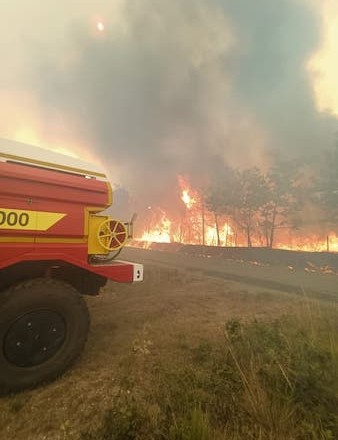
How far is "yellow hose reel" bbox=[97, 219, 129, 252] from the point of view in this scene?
4.06 meters

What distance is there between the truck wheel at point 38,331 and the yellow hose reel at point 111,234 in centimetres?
80

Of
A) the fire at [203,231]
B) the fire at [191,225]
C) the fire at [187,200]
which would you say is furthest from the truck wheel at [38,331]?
the fire at [187,200]

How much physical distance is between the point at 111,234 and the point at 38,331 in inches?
58.5

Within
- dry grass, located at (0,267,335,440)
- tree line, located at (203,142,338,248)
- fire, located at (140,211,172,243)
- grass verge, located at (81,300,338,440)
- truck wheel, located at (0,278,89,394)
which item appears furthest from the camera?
fire, located at (140,211,172,243)

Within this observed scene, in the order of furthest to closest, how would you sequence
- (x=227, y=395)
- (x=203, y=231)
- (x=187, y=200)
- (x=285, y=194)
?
(x=187, y=200) → (x=203, y=231) → (x=285, y=194) → (x=227, y=395)

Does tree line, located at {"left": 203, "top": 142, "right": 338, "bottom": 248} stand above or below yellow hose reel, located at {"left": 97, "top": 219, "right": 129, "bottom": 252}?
above

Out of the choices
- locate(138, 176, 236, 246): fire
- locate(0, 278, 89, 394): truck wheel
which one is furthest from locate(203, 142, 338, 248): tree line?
locate(0, 278, 89, 394): truck wheel

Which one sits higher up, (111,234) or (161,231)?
(161,231)

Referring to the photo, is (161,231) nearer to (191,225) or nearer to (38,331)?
(191,225)

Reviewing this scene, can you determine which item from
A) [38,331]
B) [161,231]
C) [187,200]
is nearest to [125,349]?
[38,331]

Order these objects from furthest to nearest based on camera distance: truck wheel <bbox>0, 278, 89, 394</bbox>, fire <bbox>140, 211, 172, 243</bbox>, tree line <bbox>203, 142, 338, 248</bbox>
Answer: fire <bbox>140, 211, 172, 243</bbox> → tree line <bbox>203, 142, 338, 248</bbox> → truck wheel <bbox>0, 278, 89, 394</bbox>

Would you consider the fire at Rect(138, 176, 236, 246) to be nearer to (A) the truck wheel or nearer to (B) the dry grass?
(B) the dry grass

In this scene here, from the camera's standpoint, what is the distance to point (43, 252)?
349 cm

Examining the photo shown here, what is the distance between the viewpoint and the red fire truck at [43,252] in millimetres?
3203
